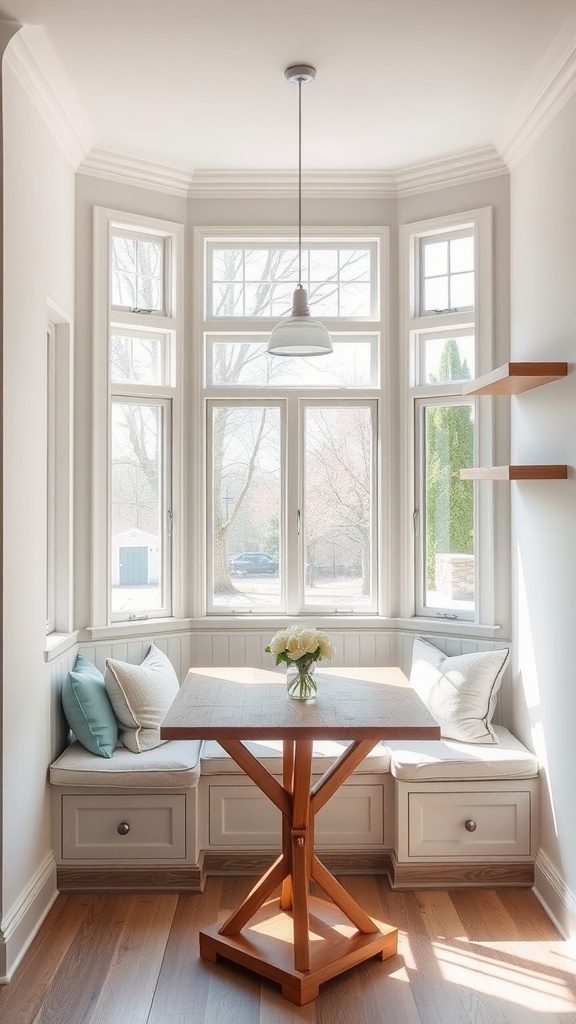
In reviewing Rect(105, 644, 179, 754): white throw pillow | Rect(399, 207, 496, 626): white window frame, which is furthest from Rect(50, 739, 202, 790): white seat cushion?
Rect(399, 207, 496, 626): white window frame

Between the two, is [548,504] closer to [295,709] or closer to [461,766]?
[461,766]

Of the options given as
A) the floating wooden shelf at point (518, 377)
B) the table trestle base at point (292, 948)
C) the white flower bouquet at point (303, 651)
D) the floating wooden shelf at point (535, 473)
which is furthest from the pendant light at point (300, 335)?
the table trestle base at point (292, 948)

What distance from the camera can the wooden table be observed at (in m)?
2.64

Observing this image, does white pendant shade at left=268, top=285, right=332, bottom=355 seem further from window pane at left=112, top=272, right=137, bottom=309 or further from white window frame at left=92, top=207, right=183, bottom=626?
window pane at left=112, top=272, right=137, bottom=309

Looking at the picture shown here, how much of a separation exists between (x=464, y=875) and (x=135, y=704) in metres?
1.56

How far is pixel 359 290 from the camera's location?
4324 mm

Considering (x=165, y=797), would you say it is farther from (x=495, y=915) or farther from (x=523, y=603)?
(x=523, y=603)

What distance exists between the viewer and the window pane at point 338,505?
429cm

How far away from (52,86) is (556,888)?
12.0ft

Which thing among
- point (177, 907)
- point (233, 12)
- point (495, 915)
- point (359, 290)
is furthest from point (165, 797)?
point (233, 12)

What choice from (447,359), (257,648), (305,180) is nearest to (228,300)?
(305,180)

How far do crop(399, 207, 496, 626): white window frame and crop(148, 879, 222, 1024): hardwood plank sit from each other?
1687 millimetres

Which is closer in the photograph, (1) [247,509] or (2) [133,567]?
(2) [133,567]

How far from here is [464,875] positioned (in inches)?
137
